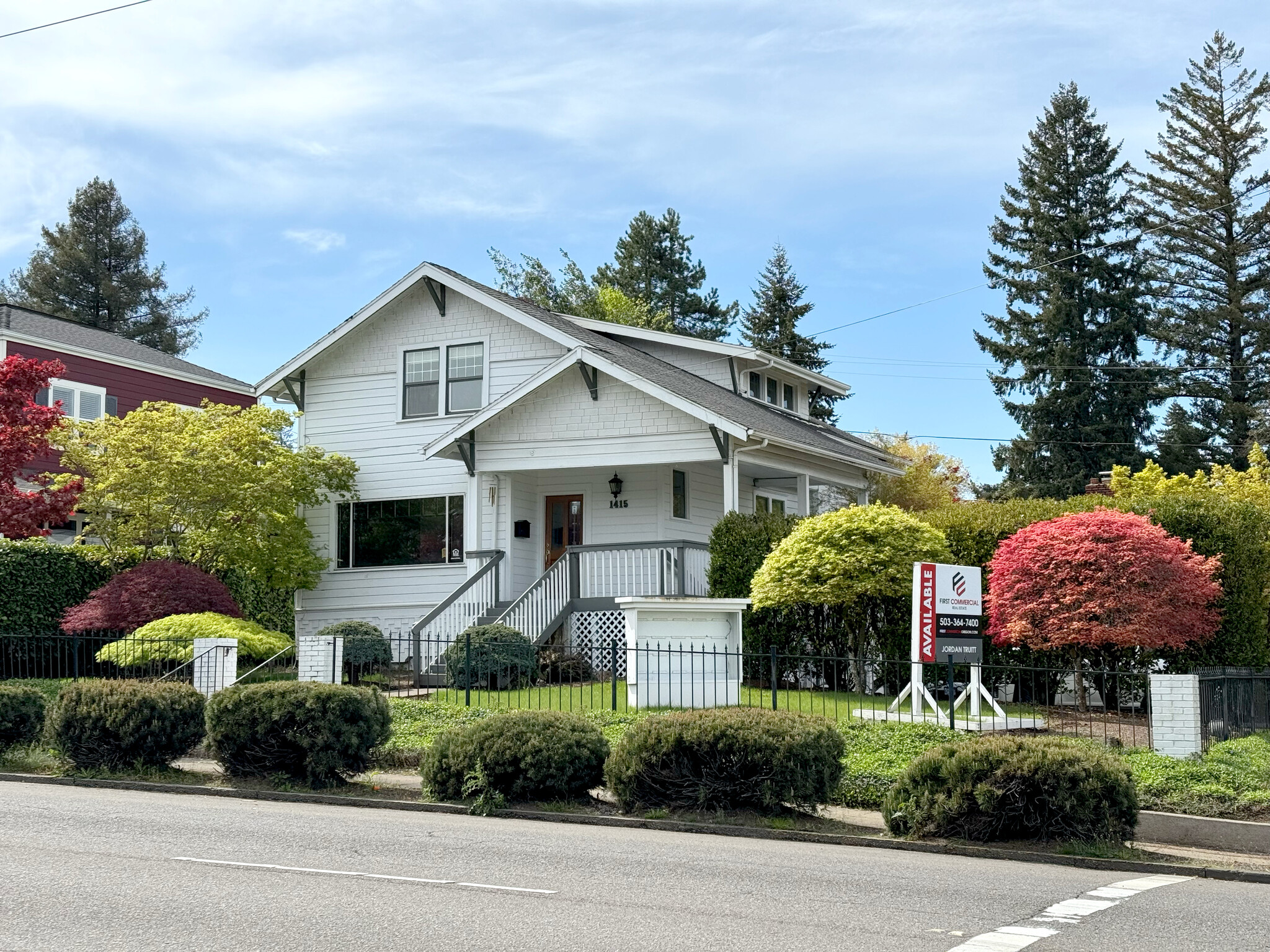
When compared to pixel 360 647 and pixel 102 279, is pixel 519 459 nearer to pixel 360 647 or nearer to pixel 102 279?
pixel 360 647

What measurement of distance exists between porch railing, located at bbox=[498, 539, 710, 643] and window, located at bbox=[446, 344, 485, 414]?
5516 mm

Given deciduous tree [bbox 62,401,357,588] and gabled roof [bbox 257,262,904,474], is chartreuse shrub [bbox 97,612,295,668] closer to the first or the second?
deciduous tree [bbox 62,401,357,588]

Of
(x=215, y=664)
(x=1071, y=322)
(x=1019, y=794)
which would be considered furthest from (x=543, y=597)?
(x=1071, y=322)

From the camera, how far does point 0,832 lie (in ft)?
36.4

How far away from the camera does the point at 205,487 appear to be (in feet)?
84.3

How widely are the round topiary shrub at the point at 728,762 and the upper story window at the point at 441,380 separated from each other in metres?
15.7

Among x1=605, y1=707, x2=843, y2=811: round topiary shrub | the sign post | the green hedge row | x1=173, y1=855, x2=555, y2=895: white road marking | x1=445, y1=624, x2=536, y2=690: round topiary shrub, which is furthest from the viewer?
the green hedge row

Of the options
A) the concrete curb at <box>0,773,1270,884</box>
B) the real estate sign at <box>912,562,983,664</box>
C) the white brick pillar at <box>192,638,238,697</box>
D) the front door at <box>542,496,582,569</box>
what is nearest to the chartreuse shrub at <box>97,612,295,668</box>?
the white brick pillar at <box>192,638,238,697</box>

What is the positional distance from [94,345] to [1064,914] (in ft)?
106

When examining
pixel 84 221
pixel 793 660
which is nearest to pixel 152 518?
pixel 793 660

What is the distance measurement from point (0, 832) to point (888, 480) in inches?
1281

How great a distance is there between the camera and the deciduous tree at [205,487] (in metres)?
25.4

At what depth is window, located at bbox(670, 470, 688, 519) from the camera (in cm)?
2702

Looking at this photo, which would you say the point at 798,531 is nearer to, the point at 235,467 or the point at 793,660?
the point at 793,660
